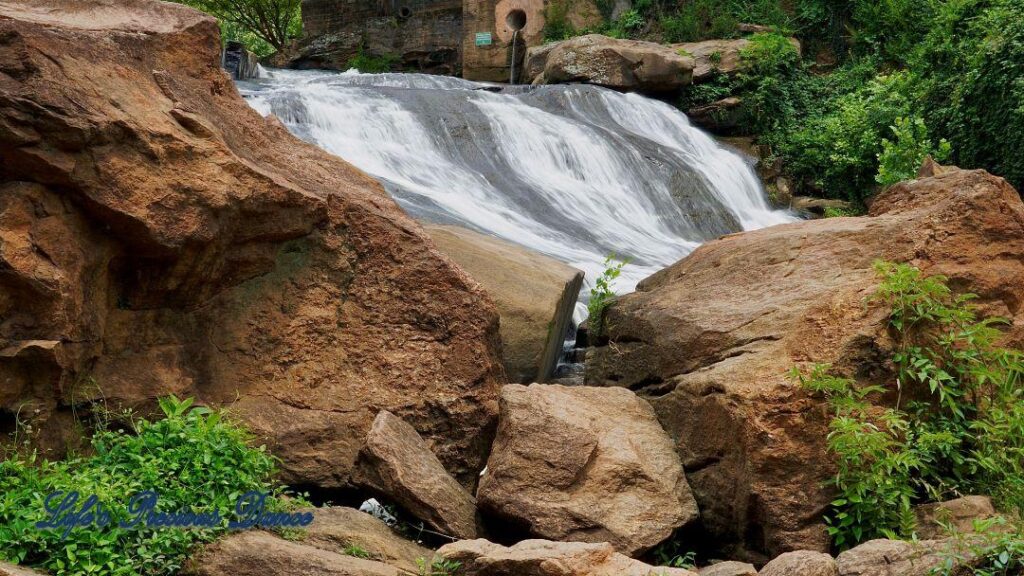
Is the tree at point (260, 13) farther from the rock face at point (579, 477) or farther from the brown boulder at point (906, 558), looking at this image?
the brown boulder at point (906, 558)

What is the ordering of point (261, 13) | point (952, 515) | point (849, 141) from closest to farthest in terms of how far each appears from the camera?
1. point (952, 515)
2. point (849, 141)
3. point (261, 13)

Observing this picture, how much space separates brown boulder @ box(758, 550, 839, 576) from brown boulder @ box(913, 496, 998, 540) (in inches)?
28.9

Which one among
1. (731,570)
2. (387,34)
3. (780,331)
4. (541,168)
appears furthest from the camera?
(387,34)

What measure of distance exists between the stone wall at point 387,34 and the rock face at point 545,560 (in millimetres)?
21514

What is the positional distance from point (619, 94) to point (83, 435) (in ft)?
45.8

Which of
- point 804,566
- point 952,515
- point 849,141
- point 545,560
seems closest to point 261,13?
point 849,141

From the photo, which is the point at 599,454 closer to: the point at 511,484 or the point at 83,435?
the point at 511,484

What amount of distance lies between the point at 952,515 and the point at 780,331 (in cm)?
119

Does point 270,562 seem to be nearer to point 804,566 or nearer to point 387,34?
point 804,566

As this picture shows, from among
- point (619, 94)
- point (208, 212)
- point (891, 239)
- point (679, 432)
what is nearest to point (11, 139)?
point (208, 212)

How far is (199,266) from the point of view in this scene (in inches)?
188

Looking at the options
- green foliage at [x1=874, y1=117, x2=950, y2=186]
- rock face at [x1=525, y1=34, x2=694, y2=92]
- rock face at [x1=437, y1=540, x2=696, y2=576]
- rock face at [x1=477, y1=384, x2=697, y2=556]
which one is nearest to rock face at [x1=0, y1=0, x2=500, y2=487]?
rock face at [x1=477, y1=384, x2=697, y2=556]

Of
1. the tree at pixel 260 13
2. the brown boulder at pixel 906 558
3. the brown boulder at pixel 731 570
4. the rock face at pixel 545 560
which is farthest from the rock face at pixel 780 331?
the tree at pixel 260 13

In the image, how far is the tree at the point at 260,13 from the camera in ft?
90.4
